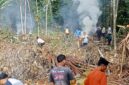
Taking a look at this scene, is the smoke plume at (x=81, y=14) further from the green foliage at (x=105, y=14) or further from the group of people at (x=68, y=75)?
the group of people at (x=68, y=75)

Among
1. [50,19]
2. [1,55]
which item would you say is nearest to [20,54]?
[1,55]

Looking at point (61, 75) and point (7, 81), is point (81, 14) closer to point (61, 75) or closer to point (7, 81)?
point (61, 75)

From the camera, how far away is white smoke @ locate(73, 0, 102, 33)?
3356cm

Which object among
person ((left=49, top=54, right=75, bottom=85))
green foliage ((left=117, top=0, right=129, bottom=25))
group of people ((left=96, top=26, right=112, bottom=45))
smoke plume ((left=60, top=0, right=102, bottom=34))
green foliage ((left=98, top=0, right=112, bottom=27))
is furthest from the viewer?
smoke plume ((left=60, top=0, right=102, bottom=34))

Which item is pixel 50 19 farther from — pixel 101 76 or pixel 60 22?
pixel 101 76

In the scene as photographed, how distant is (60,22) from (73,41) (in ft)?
44.3

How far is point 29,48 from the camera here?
14.7 meters

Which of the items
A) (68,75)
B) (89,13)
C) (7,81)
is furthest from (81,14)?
(7,81)

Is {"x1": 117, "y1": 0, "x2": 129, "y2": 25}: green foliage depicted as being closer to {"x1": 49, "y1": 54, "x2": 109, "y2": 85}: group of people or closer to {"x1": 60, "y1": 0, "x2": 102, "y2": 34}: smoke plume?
{"x1": 60, "y1": 0, "x2": 102, "y2": 34}: smoke plume

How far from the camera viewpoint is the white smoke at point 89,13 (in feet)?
110

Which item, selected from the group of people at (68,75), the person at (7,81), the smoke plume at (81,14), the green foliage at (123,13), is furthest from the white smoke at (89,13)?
the person at (7,81)

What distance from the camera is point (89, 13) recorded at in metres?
35.2

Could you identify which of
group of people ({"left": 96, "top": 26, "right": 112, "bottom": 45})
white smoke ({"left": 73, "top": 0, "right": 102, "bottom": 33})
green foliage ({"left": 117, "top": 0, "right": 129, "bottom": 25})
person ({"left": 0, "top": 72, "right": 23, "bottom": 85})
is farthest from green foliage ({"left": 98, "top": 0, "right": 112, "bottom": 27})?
person ({"left": 0, "top": 72, "right": 23, "bottom": 85})

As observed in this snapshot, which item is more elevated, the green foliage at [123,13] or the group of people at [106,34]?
the green foliage at [123,13]
